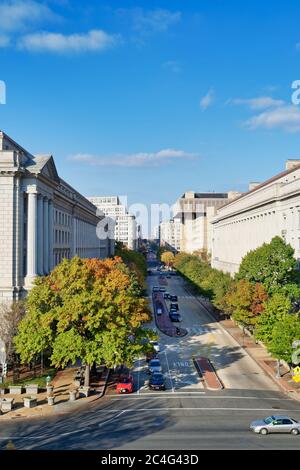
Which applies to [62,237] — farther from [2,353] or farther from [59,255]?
[2,353]

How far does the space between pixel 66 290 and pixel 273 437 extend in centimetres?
1940

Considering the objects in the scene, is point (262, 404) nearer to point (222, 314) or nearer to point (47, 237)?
point (47, 237)

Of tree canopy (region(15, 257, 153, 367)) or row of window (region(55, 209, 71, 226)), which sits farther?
row of window (region(55, 209, 71, 226))

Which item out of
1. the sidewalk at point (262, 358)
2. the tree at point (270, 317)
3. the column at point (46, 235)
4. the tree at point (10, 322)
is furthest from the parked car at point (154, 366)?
the column at point (46, 235)

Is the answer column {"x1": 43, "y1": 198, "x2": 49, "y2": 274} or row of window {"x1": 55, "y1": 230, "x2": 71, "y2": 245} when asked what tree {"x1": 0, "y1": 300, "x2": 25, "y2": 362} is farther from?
row of window {"x1": 55, "y1": 230, "x2": 71, "y2": 245}

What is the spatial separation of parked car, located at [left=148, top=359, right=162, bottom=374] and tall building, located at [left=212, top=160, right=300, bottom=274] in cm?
2728

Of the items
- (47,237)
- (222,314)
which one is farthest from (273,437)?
(222,314)

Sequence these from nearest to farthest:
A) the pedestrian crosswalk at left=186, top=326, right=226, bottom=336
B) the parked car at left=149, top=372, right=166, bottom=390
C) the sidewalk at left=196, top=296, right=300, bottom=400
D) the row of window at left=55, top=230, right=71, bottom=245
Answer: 1. the parked car at left=149, top=372, right=166, bottom=390
2. the sidewalk at left=196, top=296, right=300, bottom=400
3. the pedestrian crosswalk at left=186, top=326, right=226, bottom=336
4. the row of window at left=55, top=230, right=71, bottom=245

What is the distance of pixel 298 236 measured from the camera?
64.9m

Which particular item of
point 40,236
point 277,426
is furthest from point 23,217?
point 277,426

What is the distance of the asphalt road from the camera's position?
26.3m

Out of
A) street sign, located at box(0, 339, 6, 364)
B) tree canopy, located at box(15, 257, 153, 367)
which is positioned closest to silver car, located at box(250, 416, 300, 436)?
tree canopy, located at box(15, 257, 153, 367)

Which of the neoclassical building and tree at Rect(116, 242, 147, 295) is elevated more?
the neoclassical building

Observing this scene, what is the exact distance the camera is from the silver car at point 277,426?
28172 mm
